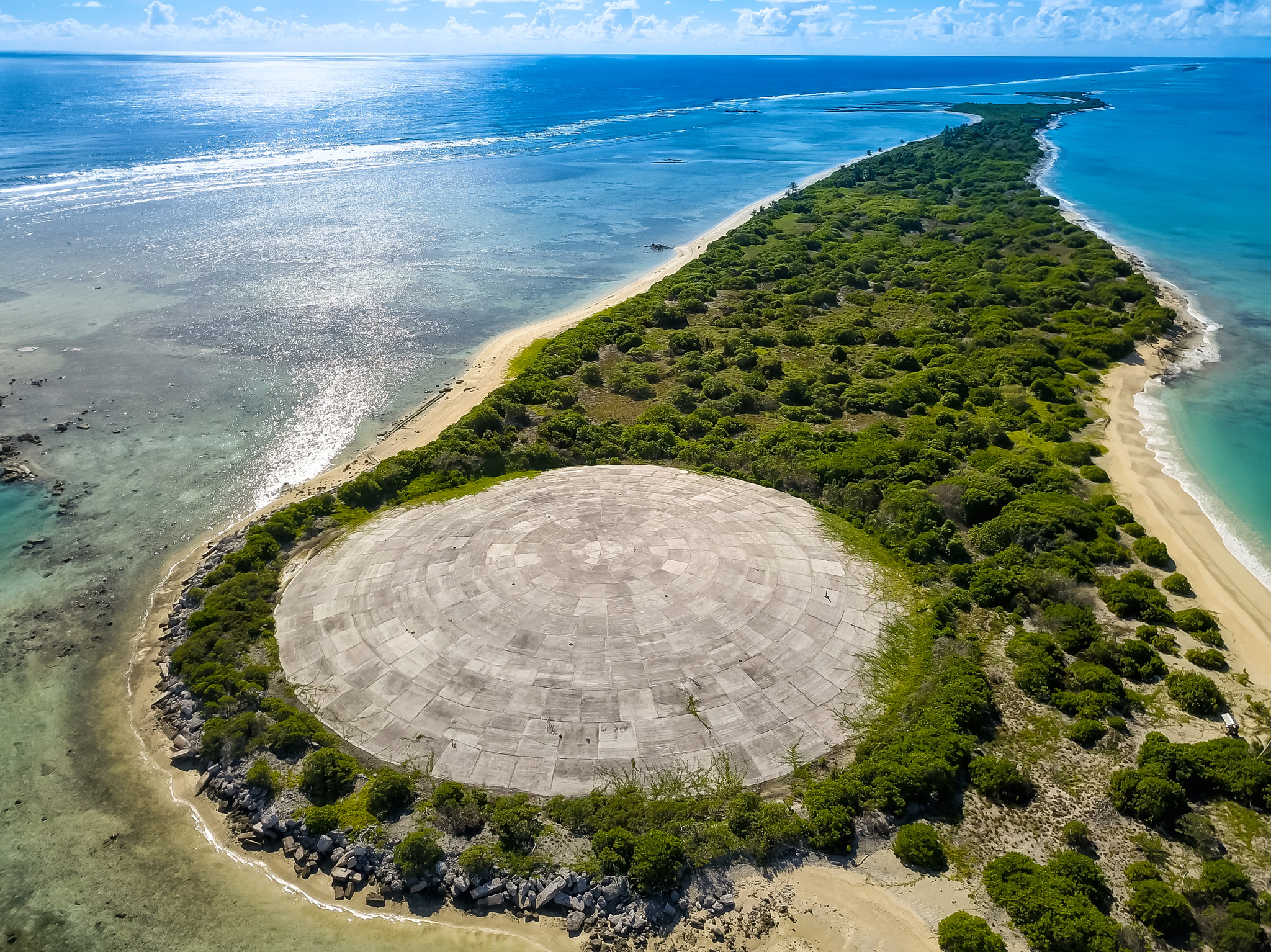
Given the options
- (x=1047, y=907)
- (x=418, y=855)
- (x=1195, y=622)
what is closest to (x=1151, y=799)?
(x=1047, y=907)

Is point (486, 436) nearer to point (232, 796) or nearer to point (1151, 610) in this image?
point (232, 796)

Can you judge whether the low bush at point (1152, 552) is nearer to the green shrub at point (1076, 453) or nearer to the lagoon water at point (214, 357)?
the lagoon water at point (214, 357)

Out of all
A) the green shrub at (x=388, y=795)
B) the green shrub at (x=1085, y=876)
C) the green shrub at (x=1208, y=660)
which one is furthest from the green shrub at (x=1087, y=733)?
the green shrub at (x=388, y=795)

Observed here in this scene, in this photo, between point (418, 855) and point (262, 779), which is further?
point (262, 779)

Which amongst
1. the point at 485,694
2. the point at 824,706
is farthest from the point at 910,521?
the point at 485,694

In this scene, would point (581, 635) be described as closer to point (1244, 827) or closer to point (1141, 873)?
point (1141, 873)

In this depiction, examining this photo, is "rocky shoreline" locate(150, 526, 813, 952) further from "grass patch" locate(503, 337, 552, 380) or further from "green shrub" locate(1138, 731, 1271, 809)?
"grass patch" locate(503, 337, 552, 380)

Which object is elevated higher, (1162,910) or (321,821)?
(1162,910)
